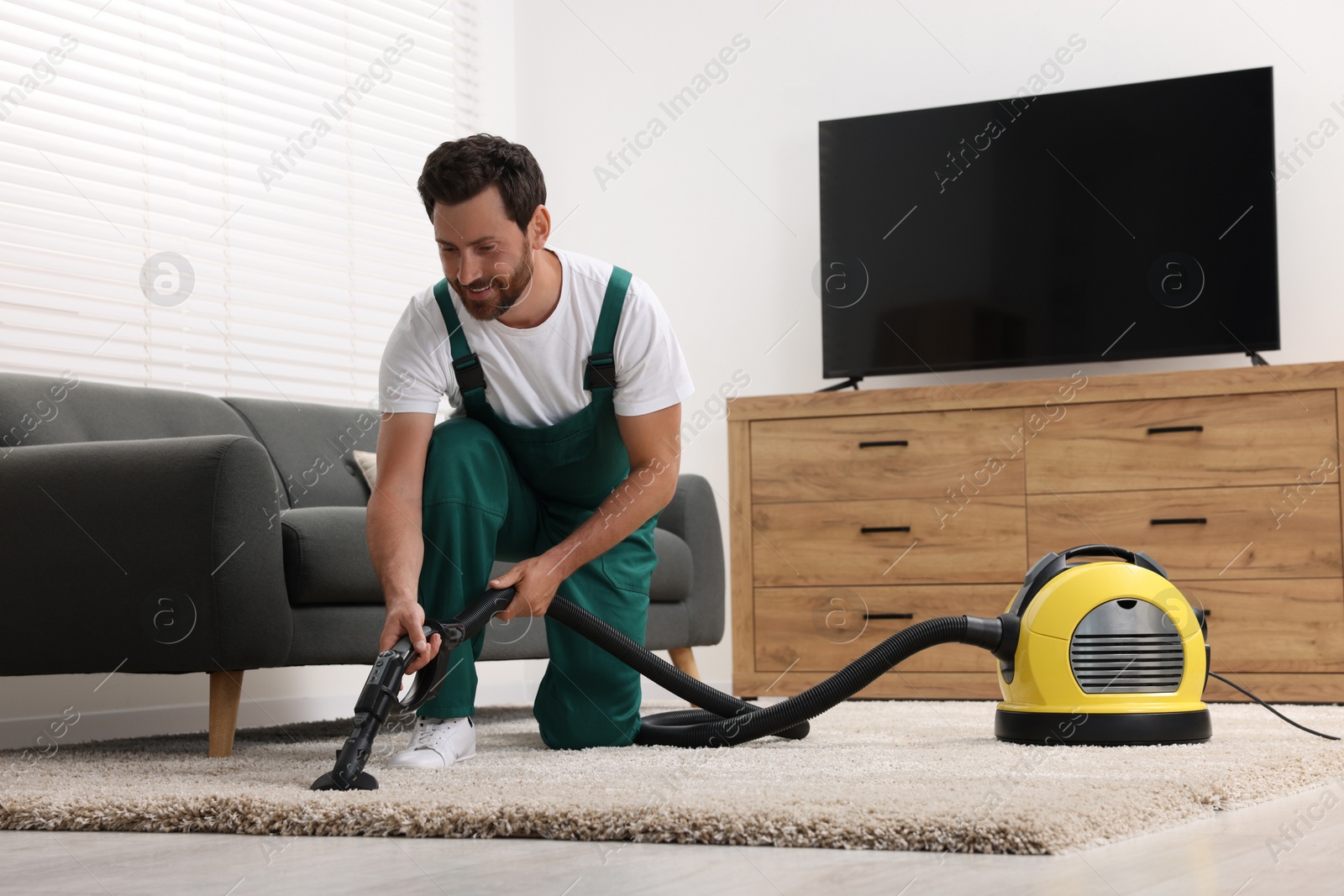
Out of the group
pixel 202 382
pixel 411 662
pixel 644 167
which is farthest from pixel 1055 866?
pixel 644 167

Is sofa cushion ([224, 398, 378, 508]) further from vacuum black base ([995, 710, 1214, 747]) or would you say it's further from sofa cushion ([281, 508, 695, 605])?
vacuum black base ([995, 710, 1214, 747])

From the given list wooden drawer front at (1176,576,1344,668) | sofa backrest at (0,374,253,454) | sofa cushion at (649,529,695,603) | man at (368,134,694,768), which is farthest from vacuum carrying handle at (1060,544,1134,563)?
sofa backrest at (0,374,253,454)

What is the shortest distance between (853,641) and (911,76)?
5.74ft

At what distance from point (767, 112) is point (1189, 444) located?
68.0 inches

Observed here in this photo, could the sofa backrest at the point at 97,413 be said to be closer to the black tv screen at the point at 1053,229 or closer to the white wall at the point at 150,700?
the white wall at the point at 150,700

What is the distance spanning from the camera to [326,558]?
7.27 feet

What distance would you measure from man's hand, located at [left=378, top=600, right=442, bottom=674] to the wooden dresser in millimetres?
1960

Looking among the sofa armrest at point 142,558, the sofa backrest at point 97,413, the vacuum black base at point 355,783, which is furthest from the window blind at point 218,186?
the vacuum black base at point 355,783

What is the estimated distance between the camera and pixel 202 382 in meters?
3.29

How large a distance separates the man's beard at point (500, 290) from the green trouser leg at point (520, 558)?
0.55 ft

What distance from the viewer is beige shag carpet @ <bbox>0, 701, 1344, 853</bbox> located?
1166 mm

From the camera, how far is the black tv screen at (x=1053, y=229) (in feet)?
11.4

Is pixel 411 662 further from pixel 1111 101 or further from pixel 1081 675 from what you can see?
pixel 1111 101

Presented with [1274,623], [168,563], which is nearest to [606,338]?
[168,563]
